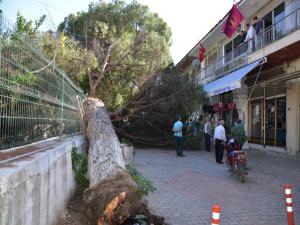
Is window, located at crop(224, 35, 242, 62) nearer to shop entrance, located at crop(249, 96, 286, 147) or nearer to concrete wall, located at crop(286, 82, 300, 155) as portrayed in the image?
shop entrance, located at crop(249, 96, 286, 147)

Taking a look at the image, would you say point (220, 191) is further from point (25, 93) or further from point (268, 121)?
point (268, 121)

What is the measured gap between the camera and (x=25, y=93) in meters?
5.66

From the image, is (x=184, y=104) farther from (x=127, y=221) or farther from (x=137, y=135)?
(x=127, y=221)

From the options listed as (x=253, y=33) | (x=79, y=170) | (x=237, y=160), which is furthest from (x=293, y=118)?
(x=79, y=170)

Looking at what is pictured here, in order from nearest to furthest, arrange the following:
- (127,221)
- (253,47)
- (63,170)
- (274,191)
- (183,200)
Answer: (127,221), (63,170), (183,200), (274,191), (253,47)

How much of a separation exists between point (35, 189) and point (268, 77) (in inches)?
637

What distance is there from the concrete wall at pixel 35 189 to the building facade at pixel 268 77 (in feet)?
34.6

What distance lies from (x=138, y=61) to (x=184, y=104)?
3.27m

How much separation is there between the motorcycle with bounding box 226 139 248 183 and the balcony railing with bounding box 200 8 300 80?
487cm

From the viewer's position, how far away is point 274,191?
9.45 meters

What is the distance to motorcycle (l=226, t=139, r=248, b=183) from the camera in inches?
424

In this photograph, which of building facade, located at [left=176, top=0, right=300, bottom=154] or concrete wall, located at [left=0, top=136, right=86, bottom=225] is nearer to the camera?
concrete wall, located at [left=0, top=136, right=86, bottom=225]

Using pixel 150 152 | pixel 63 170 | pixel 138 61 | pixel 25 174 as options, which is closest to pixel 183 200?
pixel 63 170

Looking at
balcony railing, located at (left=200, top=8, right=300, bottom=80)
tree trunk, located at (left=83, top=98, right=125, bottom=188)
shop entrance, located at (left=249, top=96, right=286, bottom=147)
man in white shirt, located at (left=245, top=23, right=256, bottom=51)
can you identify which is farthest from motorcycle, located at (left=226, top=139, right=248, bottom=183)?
man in white shirt, located at (left=245, top=23, right=256, bottom=51)
